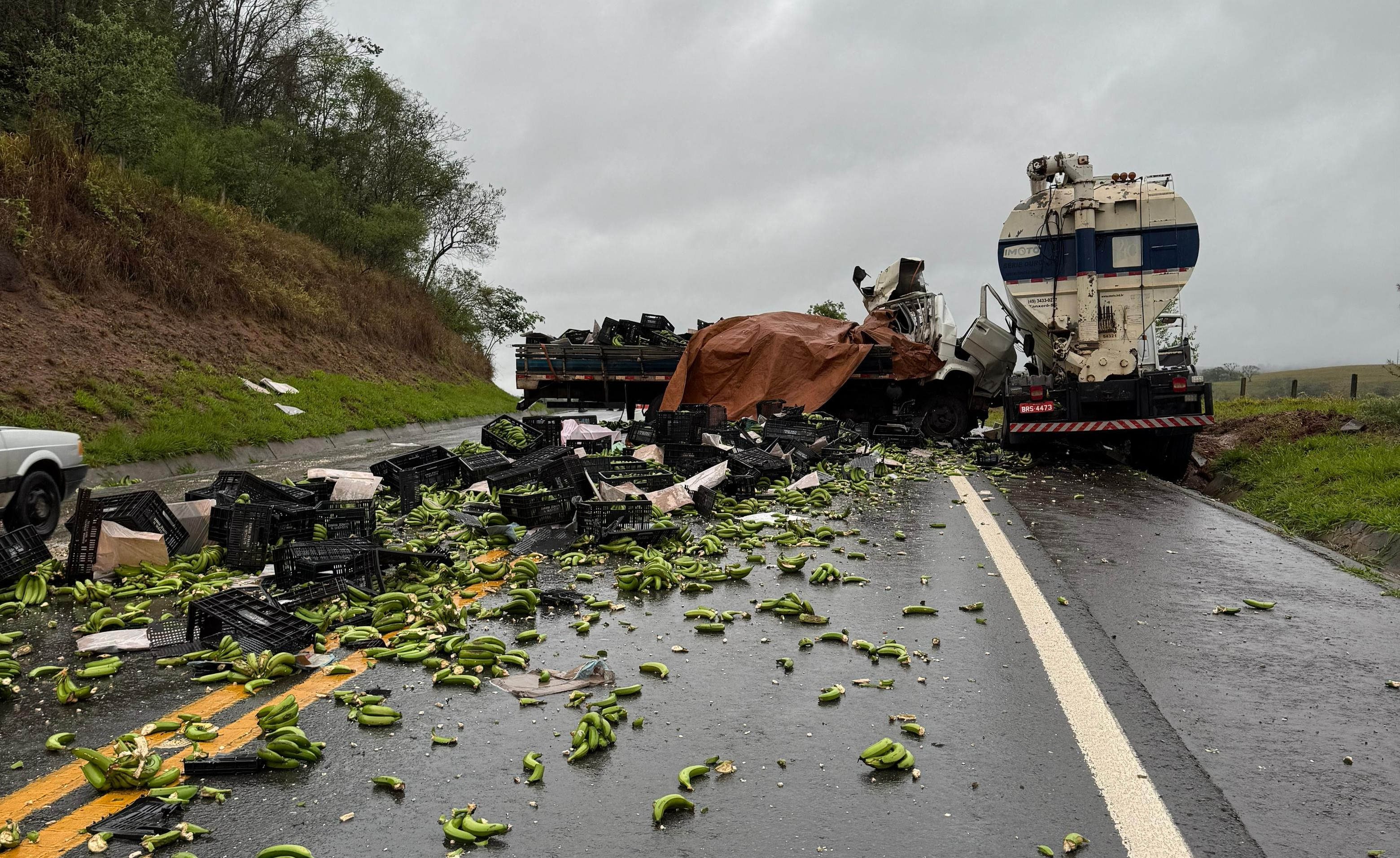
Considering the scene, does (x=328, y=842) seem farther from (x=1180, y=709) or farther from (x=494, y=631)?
(x=1180, y=709)

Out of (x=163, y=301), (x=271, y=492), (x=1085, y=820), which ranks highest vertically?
(x=163, y=301)

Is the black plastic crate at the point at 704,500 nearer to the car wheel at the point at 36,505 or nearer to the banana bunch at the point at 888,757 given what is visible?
the car wheel at the point at 36,505

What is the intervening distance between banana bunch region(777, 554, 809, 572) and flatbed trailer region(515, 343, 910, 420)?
1290cm

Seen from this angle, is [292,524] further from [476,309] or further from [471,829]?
[476,309]

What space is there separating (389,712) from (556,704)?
728mm

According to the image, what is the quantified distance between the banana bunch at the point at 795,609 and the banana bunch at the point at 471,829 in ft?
9.50

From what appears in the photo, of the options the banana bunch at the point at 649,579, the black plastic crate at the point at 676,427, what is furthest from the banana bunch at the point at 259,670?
the black plastic crate at the point at 676,427

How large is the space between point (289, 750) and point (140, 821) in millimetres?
597

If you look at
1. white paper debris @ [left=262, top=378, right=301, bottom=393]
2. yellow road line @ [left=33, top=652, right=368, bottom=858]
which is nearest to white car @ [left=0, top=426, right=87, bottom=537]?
yellow road line @ [left=33, top=652, right=368, bottom=858]

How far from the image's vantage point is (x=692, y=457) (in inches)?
476

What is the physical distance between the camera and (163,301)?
21219mm

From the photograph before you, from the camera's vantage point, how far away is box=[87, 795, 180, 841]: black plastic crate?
10.4ft

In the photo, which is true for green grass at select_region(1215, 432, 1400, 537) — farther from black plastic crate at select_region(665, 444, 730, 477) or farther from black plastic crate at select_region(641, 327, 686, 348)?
black plastic crate at select_region(641, 327, 686, 348)

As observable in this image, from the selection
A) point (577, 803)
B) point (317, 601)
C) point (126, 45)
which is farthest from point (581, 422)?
point (126, 45)
